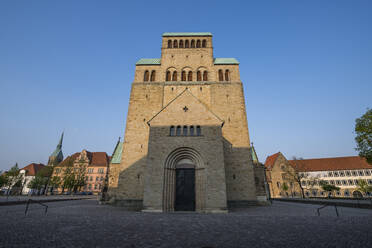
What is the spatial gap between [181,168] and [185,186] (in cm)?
177

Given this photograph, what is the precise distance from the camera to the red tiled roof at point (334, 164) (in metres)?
54.4

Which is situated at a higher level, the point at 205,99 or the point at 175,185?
the point at 205,99

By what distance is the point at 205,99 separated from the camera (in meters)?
25.8

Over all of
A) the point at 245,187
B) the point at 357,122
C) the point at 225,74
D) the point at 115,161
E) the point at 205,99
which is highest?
the point at 225,74


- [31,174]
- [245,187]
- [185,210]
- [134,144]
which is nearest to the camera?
[185,210]

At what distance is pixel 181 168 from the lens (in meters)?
Answer: 17.5

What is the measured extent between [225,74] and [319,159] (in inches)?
2248

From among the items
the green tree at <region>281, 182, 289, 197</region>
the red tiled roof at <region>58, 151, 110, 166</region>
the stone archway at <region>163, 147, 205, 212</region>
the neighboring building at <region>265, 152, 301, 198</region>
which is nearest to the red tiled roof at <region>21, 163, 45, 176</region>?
the red tiled roof at <region>58, 151, 110, 166</region>

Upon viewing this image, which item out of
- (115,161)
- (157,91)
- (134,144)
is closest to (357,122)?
(157,91)

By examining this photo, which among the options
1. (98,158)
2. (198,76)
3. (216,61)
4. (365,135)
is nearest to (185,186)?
(198,76)

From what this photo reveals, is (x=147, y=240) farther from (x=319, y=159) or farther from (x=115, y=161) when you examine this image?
(x=319, y=159)

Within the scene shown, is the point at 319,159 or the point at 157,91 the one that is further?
the point at 319,159

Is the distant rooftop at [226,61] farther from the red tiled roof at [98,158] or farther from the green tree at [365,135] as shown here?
the red tiled roof at [98,158]

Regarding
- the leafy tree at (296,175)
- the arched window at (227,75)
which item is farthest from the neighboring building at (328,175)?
the arched window at (227,75)
